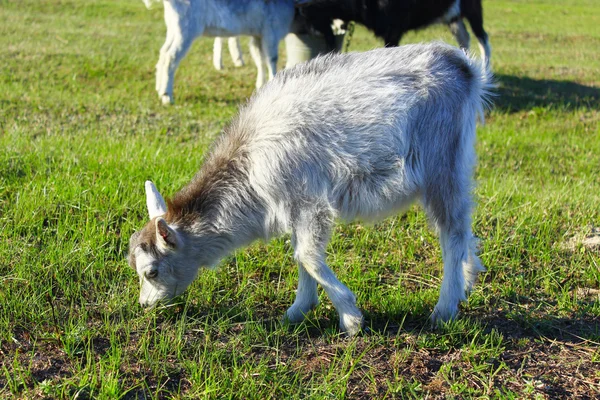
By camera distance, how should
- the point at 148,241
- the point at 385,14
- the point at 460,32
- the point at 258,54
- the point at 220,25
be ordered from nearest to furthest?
the point at 148,241 → the point at 385,14 → the point at 220,25 → the point at 258,54 → the point at 460,32

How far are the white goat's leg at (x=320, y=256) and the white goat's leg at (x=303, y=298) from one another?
26 centimetres

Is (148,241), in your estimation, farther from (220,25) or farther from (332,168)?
(220,25)

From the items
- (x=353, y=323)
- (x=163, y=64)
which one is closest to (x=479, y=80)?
(x=353, y=323)

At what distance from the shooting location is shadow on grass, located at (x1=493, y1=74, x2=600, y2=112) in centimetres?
976

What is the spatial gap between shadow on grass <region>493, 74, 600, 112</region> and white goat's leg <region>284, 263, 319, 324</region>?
6104mm

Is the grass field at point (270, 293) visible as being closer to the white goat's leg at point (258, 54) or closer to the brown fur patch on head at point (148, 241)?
the brown fur patch on head at point (148, 241)

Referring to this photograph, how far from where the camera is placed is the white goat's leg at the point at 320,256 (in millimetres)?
3557

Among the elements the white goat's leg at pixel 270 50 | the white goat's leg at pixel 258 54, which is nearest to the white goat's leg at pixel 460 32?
the white goat's leg at pixel 270 50

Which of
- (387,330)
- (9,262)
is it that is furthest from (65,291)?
(387,330)

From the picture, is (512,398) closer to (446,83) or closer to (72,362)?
(446,83)

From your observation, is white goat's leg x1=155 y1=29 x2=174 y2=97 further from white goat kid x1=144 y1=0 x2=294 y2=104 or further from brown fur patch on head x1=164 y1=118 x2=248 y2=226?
brown fur patch on head x1=164 y1=118 x2=248 y2=226

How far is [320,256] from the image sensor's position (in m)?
3.57

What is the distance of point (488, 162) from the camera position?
7.02 meters

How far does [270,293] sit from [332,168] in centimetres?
109
